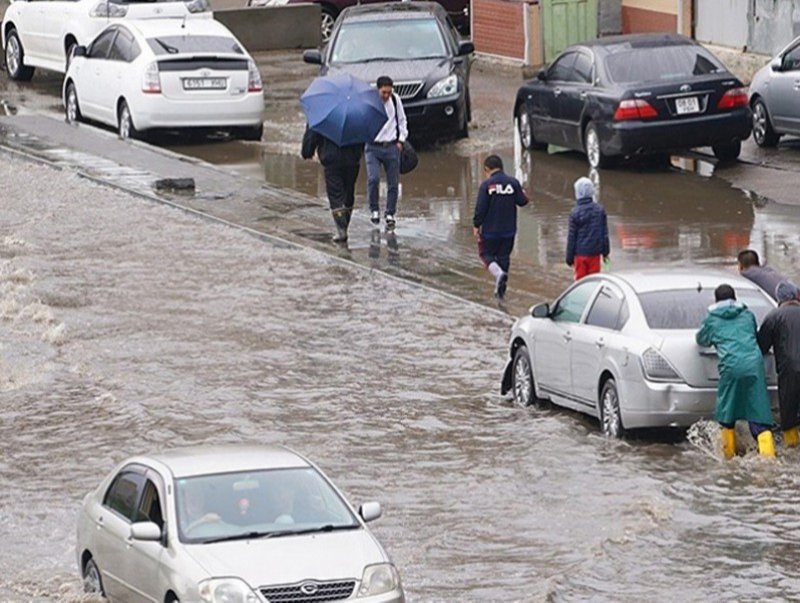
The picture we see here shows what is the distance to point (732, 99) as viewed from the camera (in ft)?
88.0

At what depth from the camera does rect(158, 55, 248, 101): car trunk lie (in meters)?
29.8

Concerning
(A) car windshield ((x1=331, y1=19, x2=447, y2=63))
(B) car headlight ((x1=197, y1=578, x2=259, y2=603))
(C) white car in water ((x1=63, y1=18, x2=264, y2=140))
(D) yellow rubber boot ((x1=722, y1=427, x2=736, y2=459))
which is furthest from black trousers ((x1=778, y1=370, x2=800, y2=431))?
(C) white car in water ((x1=63, y1=18, x2=264, y2=140))

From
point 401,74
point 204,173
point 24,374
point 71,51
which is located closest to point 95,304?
point 24,374

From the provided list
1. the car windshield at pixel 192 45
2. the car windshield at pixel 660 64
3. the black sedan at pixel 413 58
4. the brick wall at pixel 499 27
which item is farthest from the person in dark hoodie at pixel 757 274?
the brick wall at pixel 499 27

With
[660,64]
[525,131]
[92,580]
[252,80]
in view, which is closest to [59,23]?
[252,80]

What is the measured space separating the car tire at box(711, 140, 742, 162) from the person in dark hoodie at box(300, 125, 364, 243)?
16.8 feet

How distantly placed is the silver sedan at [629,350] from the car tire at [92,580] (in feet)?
16.2

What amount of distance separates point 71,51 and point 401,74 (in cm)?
784

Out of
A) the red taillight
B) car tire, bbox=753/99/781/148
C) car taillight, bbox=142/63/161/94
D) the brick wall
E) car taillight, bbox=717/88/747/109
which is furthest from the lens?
the brick wall

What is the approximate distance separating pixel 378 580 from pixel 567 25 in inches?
1069

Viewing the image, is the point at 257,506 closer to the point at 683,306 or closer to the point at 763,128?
the point at 683,306

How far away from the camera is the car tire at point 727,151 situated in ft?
89.2

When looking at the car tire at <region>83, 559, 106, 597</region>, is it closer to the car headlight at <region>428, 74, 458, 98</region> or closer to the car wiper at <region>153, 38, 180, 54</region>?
the car headlight at <region>428, 74, 458, 98</region>

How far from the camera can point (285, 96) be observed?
36.0m
